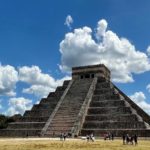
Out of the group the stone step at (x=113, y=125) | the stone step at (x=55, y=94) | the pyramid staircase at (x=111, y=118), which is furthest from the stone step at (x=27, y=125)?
the stone step at (x=55, y=94)

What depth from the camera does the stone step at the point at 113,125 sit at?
4541cm

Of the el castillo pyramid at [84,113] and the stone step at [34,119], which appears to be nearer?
the el castillo pyramid at [84,113]

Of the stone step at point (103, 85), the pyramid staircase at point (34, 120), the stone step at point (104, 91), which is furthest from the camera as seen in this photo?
the stone step at point (103, 85)

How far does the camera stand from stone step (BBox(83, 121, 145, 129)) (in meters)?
45.4

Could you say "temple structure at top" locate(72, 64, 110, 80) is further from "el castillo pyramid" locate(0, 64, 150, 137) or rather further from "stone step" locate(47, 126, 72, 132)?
"stone step" locate(47, 126, 72, 132)

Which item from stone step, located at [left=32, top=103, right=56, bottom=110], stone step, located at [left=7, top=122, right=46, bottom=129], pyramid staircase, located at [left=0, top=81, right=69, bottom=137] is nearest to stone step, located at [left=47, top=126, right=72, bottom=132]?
pyramid staircase, located at [left=0, top=81, right=69, bottom=137]

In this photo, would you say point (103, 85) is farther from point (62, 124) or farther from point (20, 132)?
point (20, 132)

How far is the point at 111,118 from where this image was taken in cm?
4881

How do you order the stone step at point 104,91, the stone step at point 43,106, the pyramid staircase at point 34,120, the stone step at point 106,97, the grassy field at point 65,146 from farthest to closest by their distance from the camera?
the stone step at point 43,106
the stone step at point 104,91
the stone step at point 106,97
the pyramid staircase at point 34,120
the grassy field at point 65,146

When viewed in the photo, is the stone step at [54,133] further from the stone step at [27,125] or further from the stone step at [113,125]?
the stone step at [113,125]

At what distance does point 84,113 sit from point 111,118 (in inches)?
174

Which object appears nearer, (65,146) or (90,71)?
(65,146)

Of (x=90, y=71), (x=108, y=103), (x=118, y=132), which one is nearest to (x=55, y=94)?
(x=90, y=71)

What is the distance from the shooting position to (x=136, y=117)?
46688mm
